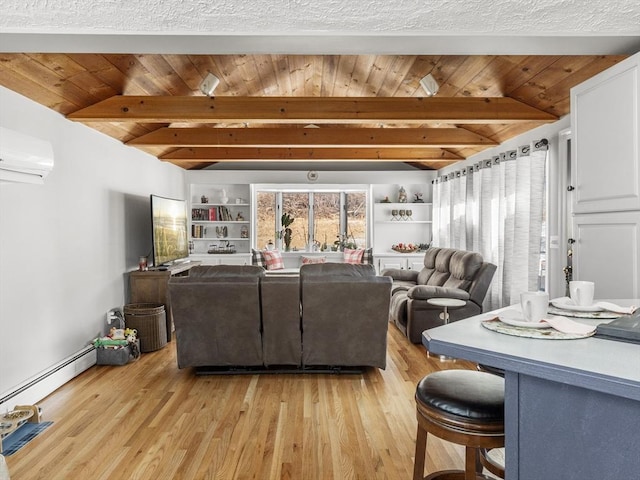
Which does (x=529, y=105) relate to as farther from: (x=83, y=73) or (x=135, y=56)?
(x=83, y=73)

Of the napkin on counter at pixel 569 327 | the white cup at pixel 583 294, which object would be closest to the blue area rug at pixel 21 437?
the napkin on counter at pixel 569 327

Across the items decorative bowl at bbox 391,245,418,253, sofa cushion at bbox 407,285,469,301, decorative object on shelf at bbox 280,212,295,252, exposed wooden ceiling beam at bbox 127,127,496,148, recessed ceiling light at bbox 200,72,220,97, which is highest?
recessed ceiling light at bbox 200,72,220,97

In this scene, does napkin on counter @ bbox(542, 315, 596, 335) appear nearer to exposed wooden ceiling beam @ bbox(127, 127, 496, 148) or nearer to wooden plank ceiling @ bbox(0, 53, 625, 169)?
wooden plank ceiling @ bbox(0, 53, 625, 169)

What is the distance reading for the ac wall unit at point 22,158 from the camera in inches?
101

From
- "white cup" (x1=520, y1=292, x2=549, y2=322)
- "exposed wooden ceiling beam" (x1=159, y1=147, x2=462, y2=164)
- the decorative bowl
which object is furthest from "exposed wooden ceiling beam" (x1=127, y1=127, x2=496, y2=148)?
"white cup" (x1=520, y1=292, x2=549, y2=322)

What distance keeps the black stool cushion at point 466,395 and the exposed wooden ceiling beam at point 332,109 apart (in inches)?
120

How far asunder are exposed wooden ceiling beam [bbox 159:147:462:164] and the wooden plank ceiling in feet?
5.47

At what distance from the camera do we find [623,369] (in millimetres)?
973

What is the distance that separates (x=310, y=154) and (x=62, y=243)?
4.26 metres

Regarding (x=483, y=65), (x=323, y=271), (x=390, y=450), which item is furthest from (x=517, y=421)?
(x=483, y=65)

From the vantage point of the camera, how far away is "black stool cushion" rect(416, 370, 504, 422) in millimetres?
1414

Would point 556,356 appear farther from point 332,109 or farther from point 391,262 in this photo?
point 391,262

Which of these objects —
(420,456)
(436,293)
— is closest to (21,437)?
(420,456)

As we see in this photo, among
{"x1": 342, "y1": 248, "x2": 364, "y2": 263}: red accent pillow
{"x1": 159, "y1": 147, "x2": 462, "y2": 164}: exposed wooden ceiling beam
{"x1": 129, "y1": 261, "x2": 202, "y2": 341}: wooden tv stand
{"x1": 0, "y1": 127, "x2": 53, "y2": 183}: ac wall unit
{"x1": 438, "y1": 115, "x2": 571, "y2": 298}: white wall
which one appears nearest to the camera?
{"x1": 0, "y1": 127, "x2": 53, "y2": 183}: ac wall unit
